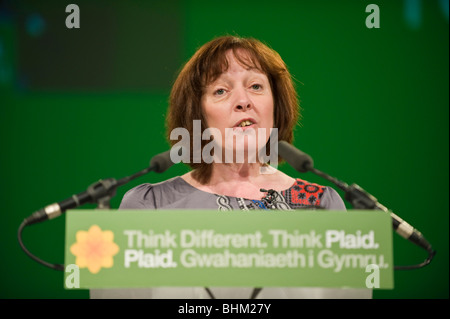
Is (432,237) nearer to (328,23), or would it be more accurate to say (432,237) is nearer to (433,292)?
(433,292)

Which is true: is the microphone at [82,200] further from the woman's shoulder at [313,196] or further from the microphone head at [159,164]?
the woman's shoulder at [313,196]

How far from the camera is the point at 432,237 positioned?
248cm

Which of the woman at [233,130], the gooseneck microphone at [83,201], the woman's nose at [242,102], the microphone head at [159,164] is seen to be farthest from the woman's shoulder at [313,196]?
the gooseneck microphone at [83,201]

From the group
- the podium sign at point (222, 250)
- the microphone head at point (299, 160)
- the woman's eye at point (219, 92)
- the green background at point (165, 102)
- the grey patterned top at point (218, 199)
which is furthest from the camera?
the green background at point (165, 102)

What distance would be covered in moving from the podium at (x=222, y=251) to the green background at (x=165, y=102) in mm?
1296

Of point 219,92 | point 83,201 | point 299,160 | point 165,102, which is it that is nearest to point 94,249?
point 83,201

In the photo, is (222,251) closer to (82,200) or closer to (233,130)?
(82,200)

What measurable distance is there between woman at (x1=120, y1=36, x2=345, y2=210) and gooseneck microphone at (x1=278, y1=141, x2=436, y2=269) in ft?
1.30

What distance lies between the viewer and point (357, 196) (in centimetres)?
122

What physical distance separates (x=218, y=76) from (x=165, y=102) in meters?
0.65

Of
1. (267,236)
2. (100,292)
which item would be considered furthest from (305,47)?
(100,292)

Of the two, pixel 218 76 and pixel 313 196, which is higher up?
pixel 218 76

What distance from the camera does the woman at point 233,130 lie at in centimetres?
180
